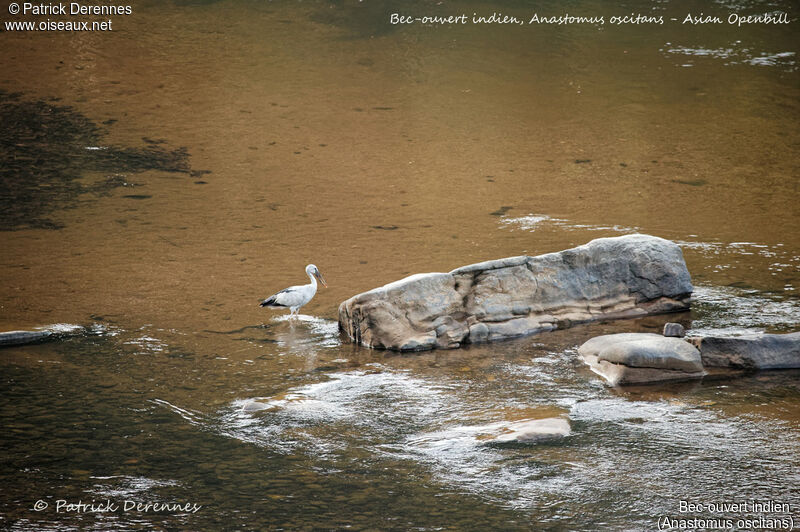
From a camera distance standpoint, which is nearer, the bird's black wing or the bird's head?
the bird's black wing

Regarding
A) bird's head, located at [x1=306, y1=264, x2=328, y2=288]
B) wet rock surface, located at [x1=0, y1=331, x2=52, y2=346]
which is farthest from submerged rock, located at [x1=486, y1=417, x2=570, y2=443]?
wet rock surface, located at [x1=0, y1=331, x2=52, y2=346]

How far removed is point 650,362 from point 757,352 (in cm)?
88

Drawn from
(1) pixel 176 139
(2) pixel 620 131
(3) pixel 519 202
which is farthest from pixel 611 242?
(1) pixel 176 139

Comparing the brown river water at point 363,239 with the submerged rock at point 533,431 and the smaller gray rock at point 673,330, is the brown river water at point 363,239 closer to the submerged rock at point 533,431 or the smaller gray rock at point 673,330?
the submerged rock at point 533,431

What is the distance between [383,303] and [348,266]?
2.49 meters

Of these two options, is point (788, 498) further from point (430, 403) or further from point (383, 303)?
point (383, 303)

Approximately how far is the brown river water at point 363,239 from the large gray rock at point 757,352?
0.27 metres

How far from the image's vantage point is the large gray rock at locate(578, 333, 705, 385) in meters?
6.73

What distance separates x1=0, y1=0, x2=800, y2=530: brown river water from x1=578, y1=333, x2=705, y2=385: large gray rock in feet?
0.49

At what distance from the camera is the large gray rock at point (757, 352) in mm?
6875

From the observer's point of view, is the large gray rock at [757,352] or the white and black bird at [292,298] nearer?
the large gray rock at [757,352]

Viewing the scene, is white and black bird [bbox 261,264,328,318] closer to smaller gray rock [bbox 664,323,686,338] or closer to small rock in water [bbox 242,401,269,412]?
small rock in water [bbox 242,401,269,412]

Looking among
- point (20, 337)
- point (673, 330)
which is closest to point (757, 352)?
point (673, 330)

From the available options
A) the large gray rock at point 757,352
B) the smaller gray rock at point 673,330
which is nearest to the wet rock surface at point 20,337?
the smaller gray rock at point 673,330
